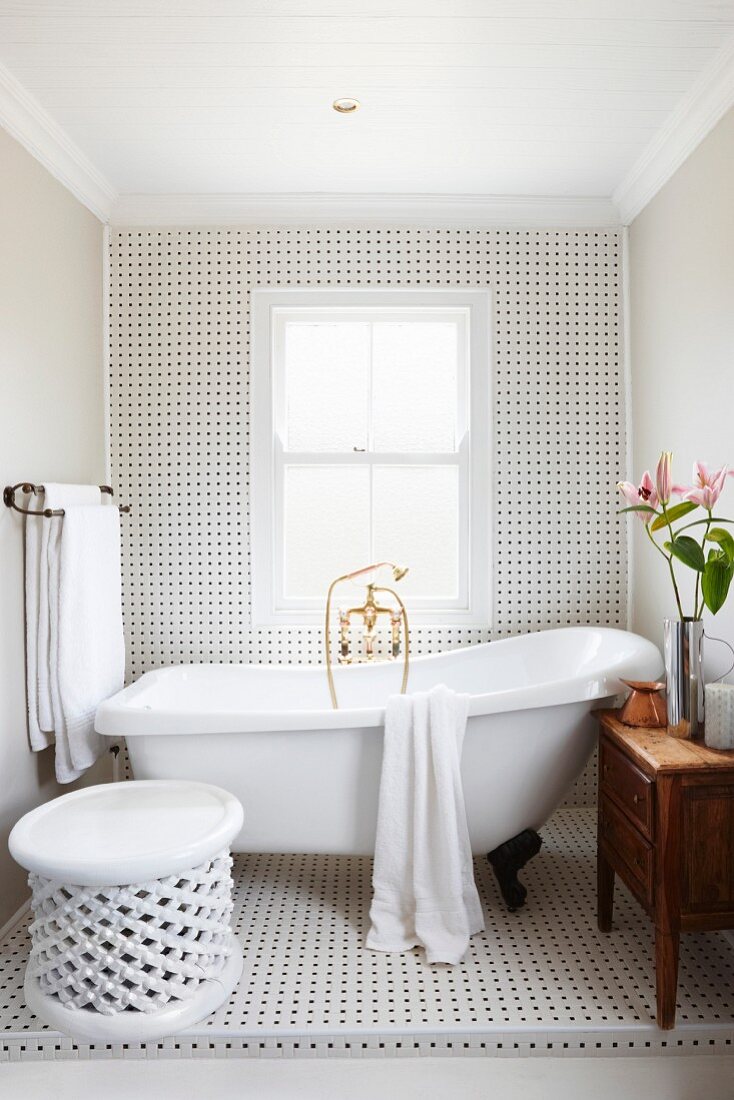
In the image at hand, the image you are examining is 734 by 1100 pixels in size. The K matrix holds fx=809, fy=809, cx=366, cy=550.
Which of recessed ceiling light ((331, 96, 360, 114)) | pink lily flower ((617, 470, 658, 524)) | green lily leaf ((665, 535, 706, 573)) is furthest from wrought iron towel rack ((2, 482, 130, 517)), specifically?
green lily leaf ((665, 535, 706, 573))

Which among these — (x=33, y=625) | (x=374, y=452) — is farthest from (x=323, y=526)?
(x=33, y=625)

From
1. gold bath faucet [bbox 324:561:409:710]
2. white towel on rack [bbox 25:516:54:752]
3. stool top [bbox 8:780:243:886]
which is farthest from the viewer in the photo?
gold bath faucet [bbox 324:561:409:710]

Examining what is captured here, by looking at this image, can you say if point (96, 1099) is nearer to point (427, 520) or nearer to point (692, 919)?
point (692, 919)

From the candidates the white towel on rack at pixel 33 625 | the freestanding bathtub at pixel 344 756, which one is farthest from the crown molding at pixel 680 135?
the white towel on rack at pixel 33 625

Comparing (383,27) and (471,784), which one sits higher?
(383,27)

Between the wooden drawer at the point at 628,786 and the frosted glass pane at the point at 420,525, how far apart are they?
1186mm

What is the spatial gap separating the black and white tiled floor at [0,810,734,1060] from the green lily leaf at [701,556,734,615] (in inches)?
40.0

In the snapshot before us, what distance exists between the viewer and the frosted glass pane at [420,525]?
11.2 ft

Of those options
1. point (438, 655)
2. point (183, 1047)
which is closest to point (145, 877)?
point (183, 1047)

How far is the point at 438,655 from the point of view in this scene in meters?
3.16

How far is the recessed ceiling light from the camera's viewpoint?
97.3 inches

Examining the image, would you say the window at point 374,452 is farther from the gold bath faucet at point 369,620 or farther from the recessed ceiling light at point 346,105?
the recessed ceiling light at point 346,105

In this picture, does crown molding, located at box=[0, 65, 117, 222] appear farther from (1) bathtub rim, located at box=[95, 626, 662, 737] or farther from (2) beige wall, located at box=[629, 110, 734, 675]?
(2) beige wall, located at box=[629, 110, 734, 675]

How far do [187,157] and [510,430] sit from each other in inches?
63.0
